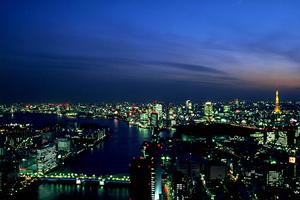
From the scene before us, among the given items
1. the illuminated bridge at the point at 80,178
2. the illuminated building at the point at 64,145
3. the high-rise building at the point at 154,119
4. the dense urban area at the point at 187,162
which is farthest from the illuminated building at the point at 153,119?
the illuminated bridge at the point at 80,178

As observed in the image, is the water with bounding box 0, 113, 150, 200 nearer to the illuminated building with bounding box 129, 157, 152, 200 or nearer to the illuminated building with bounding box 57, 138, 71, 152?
the illuminated building with bounding box 57, 138, 71, 152

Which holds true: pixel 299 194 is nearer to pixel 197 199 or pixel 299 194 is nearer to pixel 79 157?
pixel 197 199

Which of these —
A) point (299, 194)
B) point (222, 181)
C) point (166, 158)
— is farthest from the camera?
point (166, 158)

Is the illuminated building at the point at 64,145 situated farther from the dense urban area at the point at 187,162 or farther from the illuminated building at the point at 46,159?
the illuminated building at the point at 46,159

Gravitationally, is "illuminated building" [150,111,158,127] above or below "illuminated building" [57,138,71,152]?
Result: above

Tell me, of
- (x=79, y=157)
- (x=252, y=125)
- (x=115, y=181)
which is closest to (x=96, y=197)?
(x=115, y=181)

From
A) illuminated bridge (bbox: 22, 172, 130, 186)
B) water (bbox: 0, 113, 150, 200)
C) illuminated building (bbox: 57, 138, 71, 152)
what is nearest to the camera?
water (bbox: 0, 113, 150, 200)

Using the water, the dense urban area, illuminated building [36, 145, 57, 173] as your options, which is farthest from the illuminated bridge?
illuminated building [36, 145, 57, 173]

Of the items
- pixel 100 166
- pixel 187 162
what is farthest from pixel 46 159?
pixel 187 162
